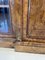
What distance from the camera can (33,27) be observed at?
1551 millimetres

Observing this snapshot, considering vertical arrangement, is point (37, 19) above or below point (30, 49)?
above

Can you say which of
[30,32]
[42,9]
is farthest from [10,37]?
[42,9]

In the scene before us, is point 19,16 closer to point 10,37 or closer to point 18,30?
point 18,30

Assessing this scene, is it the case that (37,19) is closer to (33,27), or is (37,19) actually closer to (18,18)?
(33,27)

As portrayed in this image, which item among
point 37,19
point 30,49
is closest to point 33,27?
point 37,19

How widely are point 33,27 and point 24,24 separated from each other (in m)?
0.10

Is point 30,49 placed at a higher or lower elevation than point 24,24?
lower

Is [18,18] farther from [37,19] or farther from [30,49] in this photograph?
[30,49]

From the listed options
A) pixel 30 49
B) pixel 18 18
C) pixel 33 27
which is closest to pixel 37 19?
pixel 33 27

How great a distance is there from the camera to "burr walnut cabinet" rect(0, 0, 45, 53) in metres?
1.50

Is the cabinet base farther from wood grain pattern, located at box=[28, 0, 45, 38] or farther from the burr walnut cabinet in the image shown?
wood grain pattern, located at box=[28, 0, 45, 38]

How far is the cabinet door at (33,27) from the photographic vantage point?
149 centimetres

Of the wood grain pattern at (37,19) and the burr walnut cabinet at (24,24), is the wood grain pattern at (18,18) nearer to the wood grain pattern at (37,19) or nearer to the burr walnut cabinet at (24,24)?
the burr walnut cabinet at (24,24)

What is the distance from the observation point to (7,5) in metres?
1.54
